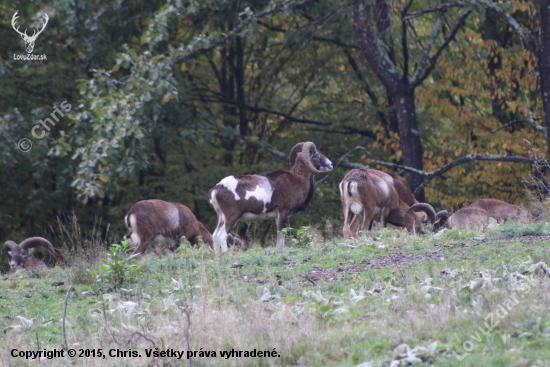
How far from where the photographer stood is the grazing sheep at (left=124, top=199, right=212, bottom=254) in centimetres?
1666

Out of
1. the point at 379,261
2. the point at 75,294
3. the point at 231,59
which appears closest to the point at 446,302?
the point at 379,261

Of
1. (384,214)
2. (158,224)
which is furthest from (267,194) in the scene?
(384,214)

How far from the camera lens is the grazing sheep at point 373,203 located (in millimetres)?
16516

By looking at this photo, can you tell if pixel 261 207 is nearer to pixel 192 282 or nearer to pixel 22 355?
pixel 192 282

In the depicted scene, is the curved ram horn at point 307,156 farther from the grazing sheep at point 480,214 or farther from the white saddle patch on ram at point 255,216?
the grazing sheep at point 480,214

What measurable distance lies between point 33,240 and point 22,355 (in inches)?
514

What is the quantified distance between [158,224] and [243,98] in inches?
439

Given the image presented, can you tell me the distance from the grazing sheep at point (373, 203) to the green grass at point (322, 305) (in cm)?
417

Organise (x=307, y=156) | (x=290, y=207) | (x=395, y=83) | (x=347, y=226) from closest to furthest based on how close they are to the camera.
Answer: (x=347, y=226) < (x=290, y=207) < (x=307, y=156) < (x=395, y=83)

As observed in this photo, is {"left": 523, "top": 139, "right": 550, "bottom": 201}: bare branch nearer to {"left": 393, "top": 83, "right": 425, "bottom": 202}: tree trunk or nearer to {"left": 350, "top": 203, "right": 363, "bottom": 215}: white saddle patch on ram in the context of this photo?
{"left": 350, "top": 203, "right": 363, "bottom": 215}: white saddle patch on ram

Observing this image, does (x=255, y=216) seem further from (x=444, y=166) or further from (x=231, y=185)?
(x=444, y=166)

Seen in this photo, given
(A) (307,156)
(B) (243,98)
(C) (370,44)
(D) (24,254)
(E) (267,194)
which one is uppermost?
(C) (370,44)

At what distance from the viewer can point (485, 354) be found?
624 cm

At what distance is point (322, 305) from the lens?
7.91 metres
